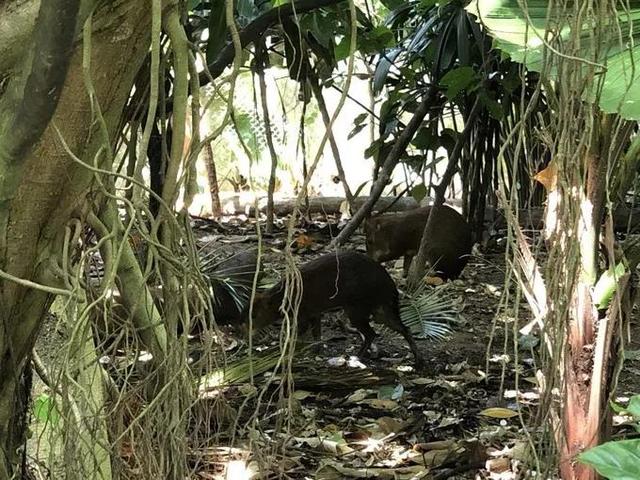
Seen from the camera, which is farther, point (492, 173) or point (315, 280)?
point (492, 173)

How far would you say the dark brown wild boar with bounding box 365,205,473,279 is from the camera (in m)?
5.78

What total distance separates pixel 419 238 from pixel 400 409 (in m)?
2.68

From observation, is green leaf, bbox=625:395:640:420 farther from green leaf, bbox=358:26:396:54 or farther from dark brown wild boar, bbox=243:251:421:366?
dark brown wild boar, bbox=243:251:421:366

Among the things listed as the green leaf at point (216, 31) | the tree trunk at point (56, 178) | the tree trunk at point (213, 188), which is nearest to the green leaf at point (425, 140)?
the green leaf at point (216, 31)

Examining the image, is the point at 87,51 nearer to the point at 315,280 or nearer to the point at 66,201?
the point at 66,201

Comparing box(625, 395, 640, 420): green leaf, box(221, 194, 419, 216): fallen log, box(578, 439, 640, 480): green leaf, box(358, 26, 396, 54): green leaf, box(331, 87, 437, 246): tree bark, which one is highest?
box(358, 26, 396, 54): green leaf

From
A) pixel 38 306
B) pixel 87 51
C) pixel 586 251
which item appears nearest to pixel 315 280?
pixel 586 251

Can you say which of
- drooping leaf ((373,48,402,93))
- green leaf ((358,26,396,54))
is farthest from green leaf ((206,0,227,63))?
drooping leaf ((373,48,402,93))

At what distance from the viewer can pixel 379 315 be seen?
4523 millimetres

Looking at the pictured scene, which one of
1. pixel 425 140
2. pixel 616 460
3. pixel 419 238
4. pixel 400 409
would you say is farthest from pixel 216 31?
pixel 419 238

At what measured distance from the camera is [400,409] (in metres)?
3.61

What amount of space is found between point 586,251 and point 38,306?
4.03 feet

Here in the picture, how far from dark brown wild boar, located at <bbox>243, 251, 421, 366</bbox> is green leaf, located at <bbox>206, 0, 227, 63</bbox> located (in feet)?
6.39

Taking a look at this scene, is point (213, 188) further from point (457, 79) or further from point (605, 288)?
point (605, 288)
